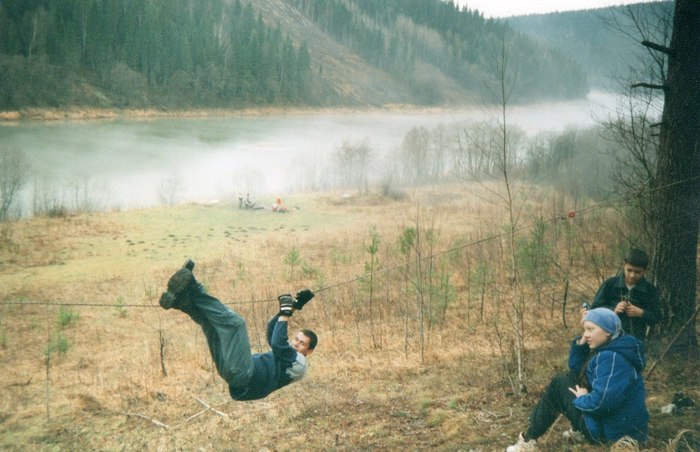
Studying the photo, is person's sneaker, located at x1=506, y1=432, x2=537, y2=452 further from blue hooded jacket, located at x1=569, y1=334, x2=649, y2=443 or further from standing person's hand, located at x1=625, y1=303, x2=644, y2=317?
standing person's hand, located at x1=625, y1=303, x2=644, y2=317

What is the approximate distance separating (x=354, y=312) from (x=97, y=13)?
260ft

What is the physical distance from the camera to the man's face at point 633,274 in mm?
5137

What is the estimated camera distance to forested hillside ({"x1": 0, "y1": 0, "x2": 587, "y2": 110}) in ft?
209

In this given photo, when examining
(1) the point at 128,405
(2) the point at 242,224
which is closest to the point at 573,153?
(2) the point at 242,224

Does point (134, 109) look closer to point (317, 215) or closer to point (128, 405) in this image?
point (317, 215)

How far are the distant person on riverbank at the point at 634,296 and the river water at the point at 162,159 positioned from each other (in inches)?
679

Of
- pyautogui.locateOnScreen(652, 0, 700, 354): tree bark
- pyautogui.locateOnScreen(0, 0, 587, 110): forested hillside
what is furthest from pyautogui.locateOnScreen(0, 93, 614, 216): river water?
pyautogui.locateOnScreen(652, 0, 700, 354): tree bark

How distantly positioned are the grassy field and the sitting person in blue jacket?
0.72ft

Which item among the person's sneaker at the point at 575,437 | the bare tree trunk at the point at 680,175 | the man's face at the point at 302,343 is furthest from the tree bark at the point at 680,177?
the man's face at the point at 302,343

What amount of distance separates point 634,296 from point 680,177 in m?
2.20

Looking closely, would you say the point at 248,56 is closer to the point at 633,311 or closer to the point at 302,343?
the point at 302,343

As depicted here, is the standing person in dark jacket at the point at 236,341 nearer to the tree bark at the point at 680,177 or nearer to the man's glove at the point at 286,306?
the man's glove at the point at 286,306

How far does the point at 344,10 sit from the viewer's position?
141 m

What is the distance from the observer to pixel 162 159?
45.3 meters
